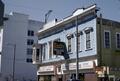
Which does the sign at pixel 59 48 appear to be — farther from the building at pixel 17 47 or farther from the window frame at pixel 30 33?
the window frame at pixel 30 33

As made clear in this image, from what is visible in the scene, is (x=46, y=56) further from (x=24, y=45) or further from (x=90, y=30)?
(x=24, y=45)

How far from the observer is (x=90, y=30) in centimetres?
2619

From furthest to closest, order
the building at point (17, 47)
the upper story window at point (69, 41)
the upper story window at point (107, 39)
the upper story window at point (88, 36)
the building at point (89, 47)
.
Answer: the building at point (17, 47) < the upper story window at point (69, 41) < the upper story window at point (88, 36) < the upper story window at point (107, 39) < the building at point (89, 47)

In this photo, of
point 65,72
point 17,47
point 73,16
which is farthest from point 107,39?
point 17,47

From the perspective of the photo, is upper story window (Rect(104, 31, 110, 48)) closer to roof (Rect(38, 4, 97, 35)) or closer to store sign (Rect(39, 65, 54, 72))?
roof (Rect(38, 4, 97, 35))

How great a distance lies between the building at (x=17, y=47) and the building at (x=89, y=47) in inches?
1332

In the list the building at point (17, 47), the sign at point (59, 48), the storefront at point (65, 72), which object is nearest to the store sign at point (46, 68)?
the storefront at point (65, 72)

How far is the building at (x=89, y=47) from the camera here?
81.4ft

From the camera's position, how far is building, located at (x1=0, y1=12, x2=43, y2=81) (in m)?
64.5

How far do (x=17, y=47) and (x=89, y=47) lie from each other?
42889mm

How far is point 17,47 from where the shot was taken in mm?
66312

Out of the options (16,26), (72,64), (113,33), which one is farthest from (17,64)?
(113,33)

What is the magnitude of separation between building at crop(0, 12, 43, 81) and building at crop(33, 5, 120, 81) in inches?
1332

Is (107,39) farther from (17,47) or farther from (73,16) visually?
(17,47)
